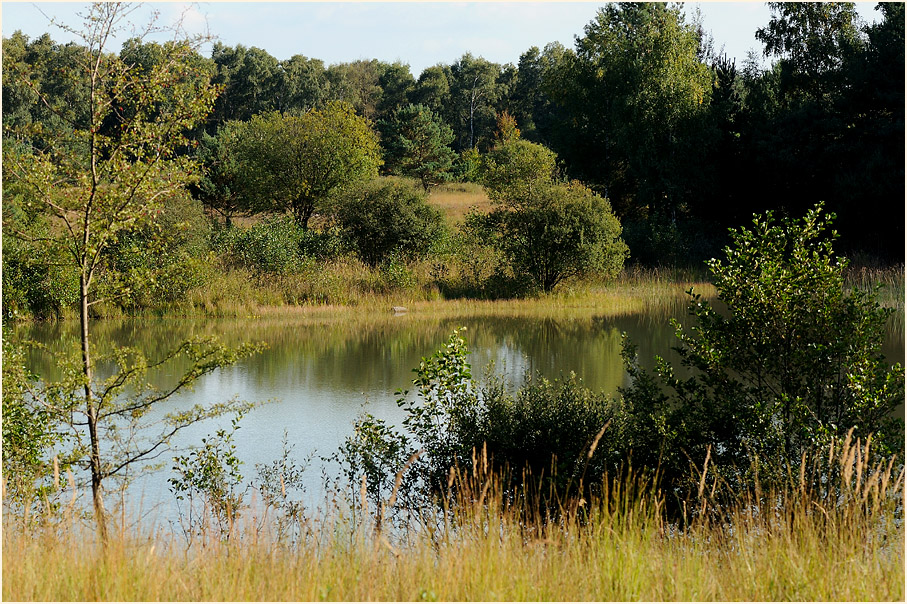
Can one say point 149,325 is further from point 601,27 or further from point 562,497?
point 601,27

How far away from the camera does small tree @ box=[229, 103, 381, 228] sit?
114 ft

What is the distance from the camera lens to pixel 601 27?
36906 millimetres

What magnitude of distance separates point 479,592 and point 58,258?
13.3 ft

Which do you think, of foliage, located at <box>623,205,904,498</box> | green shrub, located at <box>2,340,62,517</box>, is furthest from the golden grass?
green shrub, located at <box>2,340,62,517</box>

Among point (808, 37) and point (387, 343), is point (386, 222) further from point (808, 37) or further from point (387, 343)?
point (808, 37)

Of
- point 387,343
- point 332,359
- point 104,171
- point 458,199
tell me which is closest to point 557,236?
point 387,343

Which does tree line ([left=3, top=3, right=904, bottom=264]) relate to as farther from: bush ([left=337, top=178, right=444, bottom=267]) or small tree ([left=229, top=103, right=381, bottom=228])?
bush ([left=337, top=178, right=444, bottom=267])

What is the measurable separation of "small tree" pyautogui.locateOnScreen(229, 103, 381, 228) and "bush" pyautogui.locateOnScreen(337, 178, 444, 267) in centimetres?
876

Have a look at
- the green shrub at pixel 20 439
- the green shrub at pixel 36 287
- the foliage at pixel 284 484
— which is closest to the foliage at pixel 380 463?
the foliage at pixel 284 484

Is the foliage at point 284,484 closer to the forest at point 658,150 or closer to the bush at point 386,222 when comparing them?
the forest at point 658,150

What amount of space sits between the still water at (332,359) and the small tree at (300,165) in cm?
1439

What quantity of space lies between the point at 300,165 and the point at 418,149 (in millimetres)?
12769

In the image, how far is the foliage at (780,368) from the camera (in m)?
6.27

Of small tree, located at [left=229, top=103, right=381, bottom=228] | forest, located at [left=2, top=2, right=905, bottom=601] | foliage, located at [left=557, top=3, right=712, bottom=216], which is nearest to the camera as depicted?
forest, located at [left=2, top=2, right=905, bottom=601]
